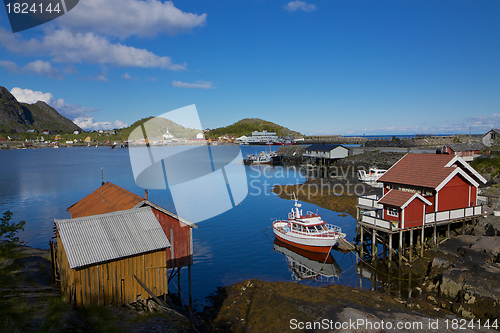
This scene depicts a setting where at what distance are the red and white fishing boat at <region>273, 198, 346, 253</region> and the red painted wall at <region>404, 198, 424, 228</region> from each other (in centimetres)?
583

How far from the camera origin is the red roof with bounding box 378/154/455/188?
23.9m

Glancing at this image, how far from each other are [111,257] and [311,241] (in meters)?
18.7

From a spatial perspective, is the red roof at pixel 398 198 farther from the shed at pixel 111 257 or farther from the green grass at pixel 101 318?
the green grass at pixel 101 318

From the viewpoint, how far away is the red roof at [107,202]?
58.6 ft

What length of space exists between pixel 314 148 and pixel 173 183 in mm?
53027

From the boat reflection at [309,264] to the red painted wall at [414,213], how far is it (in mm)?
6742

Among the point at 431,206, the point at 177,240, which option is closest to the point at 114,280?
the point at 177,240

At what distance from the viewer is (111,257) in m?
12.0

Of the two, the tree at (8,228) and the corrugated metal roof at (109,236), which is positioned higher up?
the corrugated metal roof at (109,236)

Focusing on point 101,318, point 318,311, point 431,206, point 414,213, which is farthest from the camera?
point 431,206

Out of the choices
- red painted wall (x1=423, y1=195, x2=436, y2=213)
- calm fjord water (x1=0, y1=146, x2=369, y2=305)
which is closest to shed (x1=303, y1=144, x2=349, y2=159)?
calm fjord water (x1=0, y1=146, x2=369, y2=305)

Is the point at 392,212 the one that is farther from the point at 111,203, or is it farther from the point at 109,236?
the point at 111,203

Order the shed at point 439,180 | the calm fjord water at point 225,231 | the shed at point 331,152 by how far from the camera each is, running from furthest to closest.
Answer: the shed at point 331,152
the shed at point 439,180
the calm fjord water at point 225,231

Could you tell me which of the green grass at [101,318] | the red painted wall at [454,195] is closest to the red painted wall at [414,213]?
the red painted wall at [454,195]
